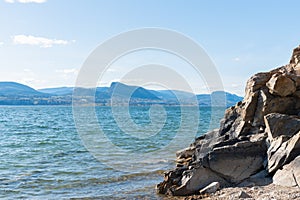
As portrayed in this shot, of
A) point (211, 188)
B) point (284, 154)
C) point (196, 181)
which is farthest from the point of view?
point (196, 181)

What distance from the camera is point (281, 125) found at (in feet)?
53.7

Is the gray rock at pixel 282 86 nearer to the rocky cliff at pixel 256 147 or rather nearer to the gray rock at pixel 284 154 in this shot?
the rocky cliff at pixel 256 147

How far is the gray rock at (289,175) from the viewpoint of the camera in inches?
560

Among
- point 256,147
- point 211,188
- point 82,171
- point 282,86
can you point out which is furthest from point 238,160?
point 82,171

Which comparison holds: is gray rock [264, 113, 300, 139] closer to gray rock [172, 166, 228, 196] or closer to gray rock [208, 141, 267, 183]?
gray rock [208, 141, 267, 183]

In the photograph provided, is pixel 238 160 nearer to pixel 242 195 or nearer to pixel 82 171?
pixel 242 195

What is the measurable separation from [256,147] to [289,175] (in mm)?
2304

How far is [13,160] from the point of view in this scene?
28.1m

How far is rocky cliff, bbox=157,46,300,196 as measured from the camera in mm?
15320

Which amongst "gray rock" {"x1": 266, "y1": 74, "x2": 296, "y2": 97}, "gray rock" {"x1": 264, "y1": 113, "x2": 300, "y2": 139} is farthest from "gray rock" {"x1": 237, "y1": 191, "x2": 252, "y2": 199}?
"gray rock" {"x1": 266, "y1": 74, "x2": 296, "y2": 97}

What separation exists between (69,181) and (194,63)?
14.7m

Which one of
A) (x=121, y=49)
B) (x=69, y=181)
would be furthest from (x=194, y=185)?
(x=121, y=49)

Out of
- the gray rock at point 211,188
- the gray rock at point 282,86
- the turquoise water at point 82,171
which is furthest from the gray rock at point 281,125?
the turquoise water at point 82,171

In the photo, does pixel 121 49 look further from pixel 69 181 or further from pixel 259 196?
pixel 259 196
